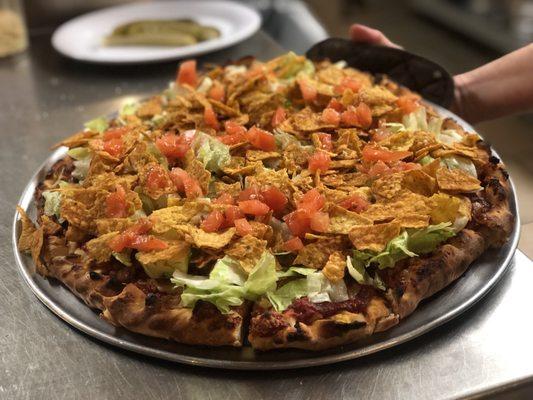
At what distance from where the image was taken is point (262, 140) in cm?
192

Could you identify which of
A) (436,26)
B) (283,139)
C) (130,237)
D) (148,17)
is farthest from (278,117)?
(436,26)

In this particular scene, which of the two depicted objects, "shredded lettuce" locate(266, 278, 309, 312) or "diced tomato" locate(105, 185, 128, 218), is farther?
"diced tomato" locate(105, 185, 128, 218)

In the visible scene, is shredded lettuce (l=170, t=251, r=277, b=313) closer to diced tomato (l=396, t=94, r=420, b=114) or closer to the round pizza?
the round pizza

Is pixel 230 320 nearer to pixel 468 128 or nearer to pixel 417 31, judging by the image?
pixel 468 128

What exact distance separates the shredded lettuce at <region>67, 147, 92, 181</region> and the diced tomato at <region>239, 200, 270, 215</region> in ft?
1.73

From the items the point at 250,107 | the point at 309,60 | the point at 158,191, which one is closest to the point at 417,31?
the point at 309,60

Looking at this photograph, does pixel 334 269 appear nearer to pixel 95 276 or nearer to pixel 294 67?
pixel 95 276

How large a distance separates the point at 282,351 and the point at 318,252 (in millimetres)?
243

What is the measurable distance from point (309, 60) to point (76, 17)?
67.3 inches

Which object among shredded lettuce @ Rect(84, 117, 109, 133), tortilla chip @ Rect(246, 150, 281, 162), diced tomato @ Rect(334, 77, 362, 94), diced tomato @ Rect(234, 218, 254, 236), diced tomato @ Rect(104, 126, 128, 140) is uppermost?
diced tomato @ Rect(334, 77, 362, 94)

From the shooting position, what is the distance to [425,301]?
1.48m

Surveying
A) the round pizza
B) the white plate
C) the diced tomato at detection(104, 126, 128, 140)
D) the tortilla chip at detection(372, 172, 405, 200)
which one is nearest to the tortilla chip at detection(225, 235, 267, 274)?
the round pizza

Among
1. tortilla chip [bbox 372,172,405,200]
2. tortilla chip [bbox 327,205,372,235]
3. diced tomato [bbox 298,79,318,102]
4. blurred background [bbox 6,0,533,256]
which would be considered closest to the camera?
tortilla chip [bbox 327,205,372,235]

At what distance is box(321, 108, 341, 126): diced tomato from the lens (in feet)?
6.47
